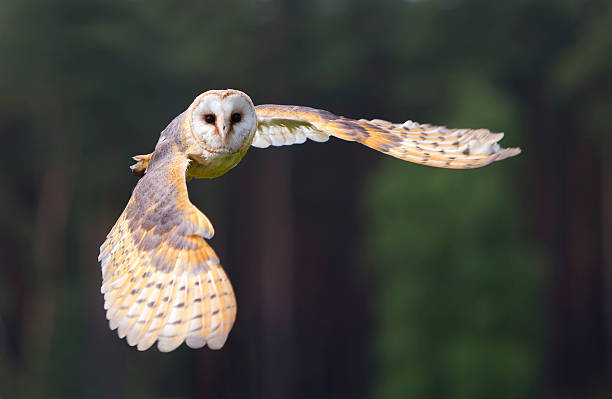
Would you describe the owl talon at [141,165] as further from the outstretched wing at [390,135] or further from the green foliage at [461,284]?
the green foliage at [461,284]

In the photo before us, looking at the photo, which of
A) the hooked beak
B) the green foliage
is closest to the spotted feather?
the hooked beak

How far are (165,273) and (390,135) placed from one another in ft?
3.06

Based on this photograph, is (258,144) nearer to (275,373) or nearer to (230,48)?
(230,48)

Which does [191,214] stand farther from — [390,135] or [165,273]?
[390,135]

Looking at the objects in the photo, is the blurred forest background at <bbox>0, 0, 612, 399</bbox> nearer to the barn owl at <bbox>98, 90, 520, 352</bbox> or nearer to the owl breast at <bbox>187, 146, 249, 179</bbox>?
the barn owl at <bbox>98, 90, 520, 352</bbox>

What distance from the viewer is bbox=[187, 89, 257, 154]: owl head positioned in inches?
79.4

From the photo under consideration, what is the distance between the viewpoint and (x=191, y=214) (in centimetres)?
184

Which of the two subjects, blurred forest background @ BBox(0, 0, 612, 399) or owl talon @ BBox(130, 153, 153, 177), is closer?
owl talon @ BBox(130, 153, 153, 177)

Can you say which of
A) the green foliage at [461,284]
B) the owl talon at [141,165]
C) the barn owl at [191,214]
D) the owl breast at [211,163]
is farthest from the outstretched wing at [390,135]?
the green foliage at [461,284]

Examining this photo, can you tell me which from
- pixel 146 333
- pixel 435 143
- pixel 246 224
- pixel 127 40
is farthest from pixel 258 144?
pixel 246 224

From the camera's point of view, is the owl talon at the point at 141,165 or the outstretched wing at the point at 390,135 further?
the owl talon at the point at 141,165

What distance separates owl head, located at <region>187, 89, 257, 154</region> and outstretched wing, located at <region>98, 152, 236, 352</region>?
0.29 ft

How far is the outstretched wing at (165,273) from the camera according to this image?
1.62 meters

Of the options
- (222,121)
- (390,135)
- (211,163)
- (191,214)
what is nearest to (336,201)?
(390,135)
